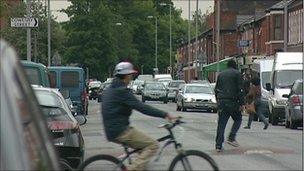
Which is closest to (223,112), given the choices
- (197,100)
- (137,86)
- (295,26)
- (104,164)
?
(104,164)

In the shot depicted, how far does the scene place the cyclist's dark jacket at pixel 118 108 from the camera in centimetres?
952

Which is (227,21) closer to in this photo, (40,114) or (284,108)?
(284,108)

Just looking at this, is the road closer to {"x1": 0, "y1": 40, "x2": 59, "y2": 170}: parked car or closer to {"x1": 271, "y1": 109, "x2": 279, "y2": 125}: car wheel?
{"x1": 271, "y1": 109, "x2": 279, "y2": 125}: car wheel

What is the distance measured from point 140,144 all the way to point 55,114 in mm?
2665

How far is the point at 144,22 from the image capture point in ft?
359

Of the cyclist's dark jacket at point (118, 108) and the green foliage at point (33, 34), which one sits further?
the green foliage at point (33, 34)

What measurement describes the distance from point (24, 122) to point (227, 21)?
89916mm

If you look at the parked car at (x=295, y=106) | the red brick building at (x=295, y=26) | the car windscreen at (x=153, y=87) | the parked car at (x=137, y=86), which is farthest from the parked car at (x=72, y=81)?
the parked car at (x=137, y=86)

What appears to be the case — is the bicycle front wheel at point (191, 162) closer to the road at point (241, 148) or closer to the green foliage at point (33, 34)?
the road at point (241, 148)

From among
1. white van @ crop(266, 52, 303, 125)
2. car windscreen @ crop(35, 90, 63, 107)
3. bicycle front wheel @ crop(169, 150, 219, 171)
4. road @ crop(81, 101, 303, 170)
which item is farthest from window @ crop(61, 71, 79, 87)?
bicycle front wheel @ crop(169, 150, 219, 171)

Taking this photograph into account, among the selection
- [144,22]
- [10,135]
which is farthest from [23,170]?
[144,22]

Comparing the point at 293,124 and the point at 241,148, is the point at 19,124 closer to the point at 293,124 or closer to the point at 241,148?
the point at 241,148

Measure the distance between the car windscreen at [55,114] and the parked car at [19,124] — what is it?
8.01 meters

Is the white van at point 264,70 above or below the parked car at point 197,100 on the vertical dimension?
above
